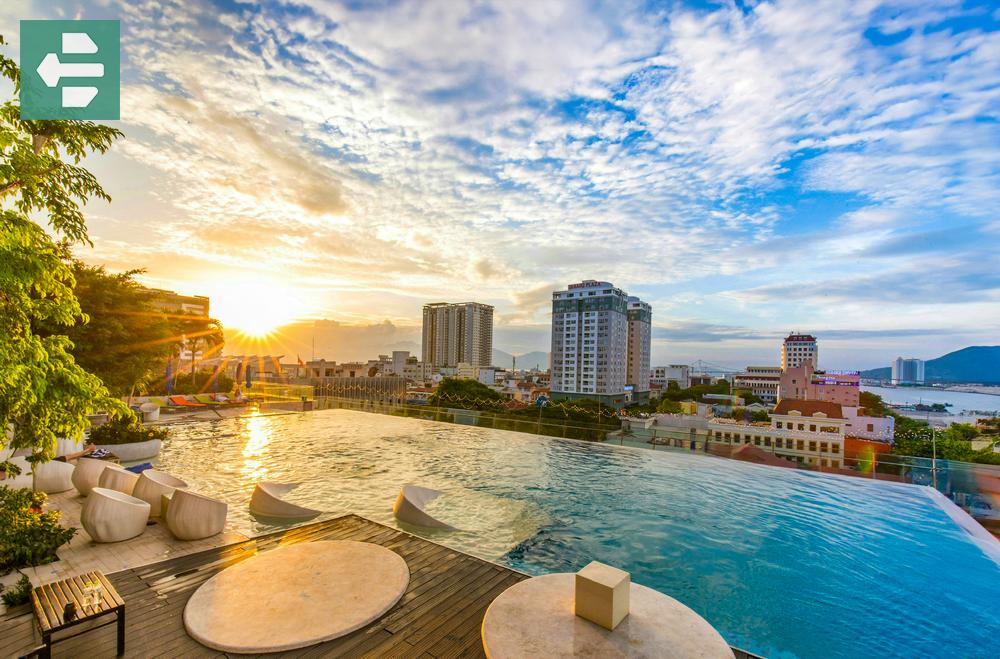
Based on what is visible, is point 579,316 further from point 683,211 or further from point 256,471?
point 256,471

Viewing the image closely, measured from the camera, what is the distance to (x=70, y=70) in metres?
4.00

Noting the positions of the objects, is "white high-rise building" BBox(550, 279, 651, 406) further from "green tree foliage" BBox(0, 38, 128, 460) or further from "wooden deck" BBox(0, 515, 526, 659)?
"green tree foliage" BBox(0, 38, 128, 460)

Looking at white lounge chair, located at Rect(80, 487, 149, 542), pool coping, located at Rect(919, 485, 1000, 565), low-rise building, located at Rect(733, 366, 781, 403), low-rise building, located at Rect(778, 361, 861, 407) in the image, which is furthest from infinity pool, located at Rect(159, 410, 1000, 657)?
low-rise building, located at Rect(733, 366, 781, 403)

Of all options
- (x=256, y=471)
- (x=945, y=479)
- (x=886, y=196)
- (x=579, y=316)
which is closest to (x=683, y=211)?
(x=886, y=196)

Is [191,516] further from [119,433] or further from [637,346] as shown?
[637,346]

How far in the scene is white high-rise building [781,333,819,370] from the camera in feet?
343

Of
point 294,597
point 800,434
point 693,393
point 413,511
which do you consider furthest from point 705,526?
point 693,393

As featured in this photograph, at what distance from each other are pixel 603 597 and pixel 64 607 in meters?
4.28

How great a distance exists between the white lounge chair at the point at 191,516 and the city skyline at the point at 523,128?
355 cm

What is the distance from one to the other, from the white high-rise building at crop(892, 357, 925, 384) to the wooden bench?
853 feet

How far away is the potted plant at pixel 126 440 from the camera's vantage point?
10648 millimetres

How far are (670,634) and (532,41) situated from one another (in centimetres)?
1081

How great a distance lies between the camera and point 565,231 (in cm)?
1778

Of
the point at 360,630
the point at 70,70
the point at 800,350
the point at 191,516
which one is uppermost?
the point at 70,70
